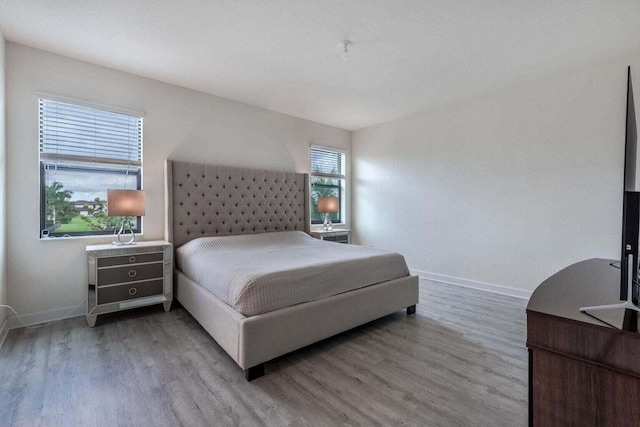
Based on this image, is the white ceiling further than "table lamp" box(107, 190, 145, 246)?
No

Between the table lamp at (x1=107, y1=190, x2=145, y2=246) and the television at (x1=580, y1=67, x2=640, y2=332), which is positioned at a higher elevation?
the table lamp at (x1=107, y1=190, x2=145, y2=246)

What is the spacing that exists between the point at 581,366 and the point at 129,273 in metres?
3.35

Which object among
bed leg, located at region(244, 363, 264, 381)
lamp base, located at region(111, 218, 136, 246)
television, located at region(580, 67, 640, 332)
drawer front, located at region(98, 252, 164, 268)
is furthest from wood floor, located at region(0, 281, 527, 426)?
television, located at region(580, 67, 640, 332)

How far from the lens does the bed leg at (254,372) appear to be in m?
1.90

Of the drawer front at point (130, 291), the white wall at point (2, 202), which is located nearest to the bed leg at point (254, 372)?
the drawer front at point (130, 291)

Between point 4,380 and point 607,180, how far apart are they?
536 centimetres

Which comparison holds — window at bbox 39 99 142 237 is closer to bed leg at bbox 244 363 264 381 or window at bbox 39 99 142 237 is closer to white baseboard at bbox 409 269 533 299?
bed leg at bbox 244 363 264 381

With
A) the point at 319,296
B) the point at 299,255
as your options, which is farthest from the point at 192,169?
the point at 319,296

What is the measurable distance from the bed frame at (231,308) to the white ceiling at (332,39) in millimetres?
1235

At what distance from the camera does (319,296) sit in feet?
7.57

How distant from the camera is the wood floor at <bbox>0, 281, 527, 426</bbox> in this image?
1582 millimetres

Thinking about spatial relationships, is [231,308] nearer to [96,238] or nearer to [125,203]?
[125,203]

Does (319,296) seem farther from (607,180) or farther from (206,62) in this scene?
(607,180)

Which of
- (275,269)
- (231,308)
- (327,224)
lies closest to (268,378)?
(231,308)
